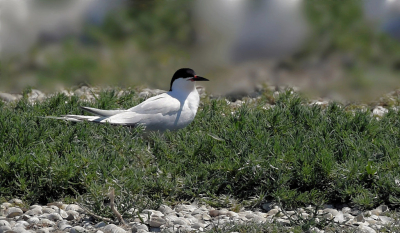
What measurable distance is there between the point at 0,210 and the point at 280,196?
1.62 metres

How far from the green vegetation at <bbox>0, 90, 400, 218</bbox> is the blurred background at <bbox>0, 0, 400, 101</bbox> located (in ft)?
6.36

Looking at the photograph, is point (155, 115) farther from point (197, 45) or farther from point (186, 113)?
point (197, 45)

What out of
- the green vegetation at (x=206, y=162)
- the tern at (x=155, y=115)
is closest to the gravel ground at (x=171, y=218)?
the green vegetation at (x=206, y=162)

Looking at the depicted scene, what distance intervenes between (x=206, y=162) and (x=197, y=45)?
11.9 ft

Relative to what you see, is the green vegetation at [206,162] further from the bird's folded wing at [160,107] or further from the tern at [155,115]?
the bird's folded wing at [160,107]

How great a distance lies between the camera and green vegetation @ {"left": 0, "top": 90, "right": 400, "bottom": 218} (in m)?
3.42

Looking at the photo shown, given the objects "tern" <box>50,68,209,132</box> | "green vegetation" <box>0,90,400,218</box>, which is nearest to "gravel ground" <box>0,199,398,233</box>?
"green vegetation" <box>0,90,400,218</box>

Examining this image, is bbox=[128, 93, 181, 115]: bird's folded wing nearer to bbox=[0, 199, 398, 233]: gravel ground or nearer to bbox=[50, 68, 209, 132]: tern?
bbox=[50, 68, 209, 132]: tern

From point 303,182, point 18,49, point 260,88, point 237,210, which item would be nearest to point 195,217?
point 237,210

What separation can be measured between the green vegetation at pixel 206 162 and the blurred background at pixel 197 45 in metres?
1.94

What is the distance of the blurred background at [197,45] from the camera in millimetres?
6566

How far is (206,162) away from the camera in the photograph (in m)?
3.77

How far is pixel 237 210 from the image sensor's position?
132 inches

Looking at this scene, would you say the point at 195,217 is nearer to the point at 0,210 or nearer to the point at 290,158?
the point at 290,158
